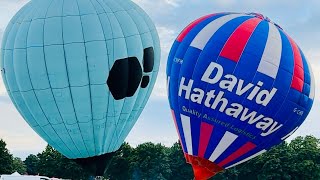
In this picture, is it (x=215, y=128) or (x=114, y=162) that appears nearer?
(x=215, y=128)

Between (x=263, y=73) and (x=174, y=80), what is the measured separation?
3413mm

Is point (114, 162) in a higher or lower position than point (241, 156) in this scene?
higher

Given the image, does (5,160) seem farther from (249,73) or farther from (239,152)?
(249,73)

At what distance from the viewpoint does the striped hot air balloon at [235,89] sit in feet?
73.6

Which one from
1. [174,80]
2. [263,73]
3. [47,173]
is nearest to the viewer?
[263,73]

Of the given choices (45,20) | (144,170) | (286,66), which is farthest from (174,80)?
(144,170)

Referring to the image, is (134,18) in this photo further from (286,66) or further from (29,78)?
→ (286,66)

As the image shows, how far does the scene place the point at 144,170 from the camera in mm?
68750

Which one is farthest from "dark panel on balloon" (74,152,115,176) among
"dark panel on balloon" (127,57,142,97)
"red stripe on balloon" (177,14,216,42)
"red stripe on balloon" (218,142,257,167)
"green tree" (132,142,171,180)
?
"green tree" (132,142,171,180)

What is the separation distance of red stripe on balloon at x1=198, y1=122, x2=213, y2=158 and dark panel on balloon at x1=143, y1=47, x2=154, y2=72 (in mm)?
4623

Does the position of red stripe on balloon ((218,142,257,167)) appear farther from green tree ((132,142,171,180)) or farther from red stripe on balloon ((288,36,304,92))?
green tree ((132,142,171,180))

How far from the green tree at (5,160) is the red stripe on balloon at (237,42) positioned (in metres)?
43.1

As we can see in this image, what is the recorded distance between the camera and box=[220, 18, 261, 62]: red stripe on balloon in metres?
22.5

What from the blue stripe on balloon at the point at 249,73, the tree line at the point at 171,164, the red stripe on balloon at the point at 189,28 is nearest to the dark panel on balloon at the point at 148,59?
the red stripe on balloon at the point at 189,28
